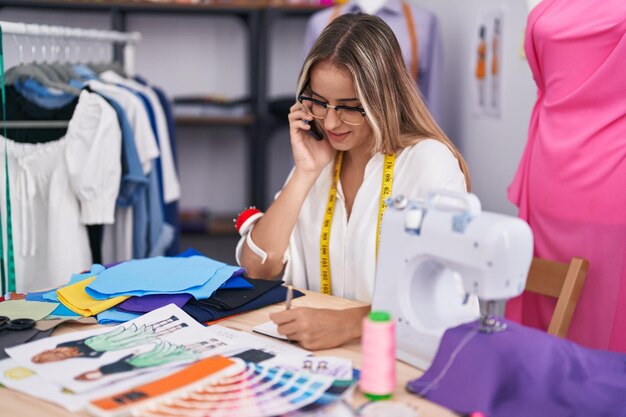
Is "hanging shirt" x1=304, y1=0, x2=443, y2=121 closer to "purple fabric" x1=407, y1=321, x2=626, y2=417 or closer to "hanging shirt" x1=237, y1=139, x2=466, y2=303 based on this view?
"hanging shirt" x1=237, y1=139, x2=466, y2=303

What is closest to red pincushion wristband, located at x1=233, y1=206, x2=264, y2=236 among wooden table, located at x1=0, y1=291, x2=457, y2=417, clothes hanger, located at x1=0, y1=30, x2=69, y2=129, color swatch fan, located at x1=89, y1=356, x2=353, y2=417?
wooden table, located at x1=0, y1=291, x2=457, y2=417

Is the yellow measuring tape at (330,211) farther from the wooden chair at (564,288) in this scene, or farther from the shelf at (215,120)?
the shelf at (215,120)

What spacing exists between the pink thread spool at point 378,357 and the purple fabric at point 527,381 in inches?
4.4

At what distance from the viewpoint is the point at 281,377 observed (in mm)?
1400

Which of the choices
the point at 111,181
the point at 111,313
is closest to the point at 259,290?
the point at 111,313

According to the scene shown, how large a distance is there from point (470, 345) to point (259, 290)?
71 cm

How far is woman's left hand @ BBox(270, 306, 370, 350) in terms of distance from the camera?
159cm

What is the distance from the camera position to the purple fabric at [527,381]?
1297 mm

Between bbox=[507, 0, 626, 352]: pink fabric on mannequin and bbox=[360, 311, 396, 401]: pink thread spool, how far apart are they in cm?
132

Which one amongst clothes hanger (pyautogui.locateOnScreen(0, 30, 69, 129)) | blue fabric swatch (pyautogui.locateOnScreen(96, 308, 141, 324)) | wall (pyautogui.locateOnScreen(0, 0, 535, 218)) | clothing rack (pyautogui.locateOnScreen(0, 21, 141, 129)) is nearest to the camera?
blue fabric swatch (pyautogui.locateOnScreen(96, 308, 141, 324))

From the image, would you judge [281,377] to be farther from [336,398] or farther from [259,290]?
[259,290]

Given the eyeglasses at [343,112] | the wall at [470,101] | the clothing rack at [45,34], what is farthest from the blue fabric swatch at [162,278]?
the wall at [470,101]

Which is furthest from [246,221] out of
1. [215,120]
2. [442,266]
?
[215,120]

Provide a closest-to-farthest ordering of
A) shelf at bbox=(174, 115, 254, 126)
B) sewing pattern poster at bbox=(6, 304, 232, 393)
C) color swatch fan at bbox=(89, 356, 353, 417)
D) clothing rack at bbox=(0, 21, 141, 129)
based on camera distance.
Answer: color swatch fan at bbox=(89, 356, 353, 417) → sewing pattern poster at bbox=(6, 304, 232, 393) → clothing rack at bbox=(0, 21, 141, 129) → shelf at bbox=(174, 115, 254, 126)
